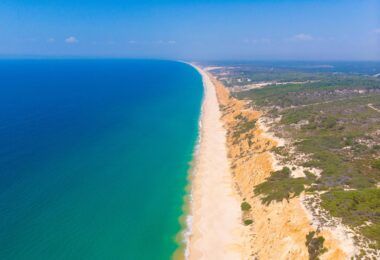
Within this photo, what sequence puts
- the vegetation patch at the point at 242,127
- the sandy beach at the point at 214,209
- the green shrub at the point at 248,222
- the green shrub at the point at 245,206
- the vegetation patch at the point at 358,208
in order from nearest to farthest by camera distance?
the vegetation patch at the point at 358,208
the sandy beach at the point at 214,209
the green shrub at the point at 248,222
the green shrub at the point at 245,206
the vegetation patch at the point at 242,127

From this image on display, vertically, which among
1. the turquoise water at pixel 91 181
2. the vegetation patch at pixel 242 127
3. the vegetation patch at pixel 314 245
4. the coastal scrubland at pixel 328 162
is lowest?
the turquoise water at pixel 91 181

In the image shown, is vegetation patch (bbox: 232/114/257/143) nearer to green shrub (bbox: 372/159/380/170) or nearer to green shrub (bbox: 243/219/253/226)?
green shrub (bbox: 372/159/380/170)

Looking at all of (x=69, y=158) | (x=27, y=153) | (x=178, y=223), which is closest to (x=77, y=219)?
(x=178, y=223)

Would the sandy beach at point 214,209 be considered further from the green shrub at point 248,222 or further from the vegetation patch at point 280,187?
the vegetation patch at point 280,187

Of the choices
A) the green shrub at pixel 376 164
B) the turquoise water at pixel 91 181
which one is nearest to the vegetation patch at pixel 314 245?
the turquoise water at pixel 91 181

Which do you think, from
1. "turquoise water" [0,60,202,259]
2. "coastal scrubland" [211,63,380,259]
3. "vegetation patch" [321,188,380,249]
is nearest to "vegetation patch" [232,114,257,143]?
"coastal scrubland" [211,63,380,259]

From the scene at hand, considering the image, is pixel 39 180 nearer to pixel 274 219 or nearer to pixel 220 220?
pixel 220 220

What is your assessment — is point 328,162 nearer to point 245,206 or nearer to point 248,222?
point 245,206
